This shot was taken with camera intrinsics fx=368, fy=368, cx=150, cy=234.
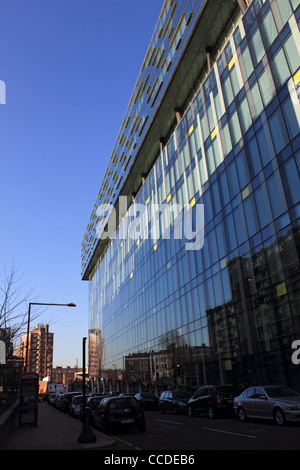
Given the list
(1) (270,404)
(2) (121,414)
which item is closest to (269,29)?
(1) (270,404)

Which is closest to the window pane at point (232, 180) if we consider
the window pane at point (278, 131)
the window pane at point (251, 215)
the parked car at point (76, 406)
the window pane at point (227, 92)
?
the window pane at point (251, 215)

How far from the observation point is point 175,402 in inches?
888

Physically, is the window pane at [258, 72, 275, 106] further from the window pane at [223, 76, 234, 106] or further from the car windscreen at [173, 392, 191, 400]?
the car windscreen at [173, 392, 191, 400]

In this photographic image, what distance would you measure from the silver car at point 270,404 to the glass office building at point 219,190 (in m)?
4.52

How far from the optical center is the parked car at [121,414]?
44.8 ft

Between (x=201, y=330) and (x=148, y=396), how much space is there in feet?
22.0

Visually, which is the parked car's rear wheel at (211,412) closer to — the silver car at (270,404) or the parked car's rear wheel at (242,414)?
the silver car at (270,404)

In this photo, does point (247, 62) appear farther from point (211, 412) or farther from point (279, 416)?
point (211, 412)

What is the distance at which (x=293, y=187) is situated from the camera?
18938 mm

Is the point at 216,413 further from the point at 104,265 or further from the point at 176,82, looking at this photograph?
the point at 104,265

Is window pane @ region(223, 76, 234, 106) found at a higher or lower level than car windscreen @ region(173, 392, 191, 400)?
higher

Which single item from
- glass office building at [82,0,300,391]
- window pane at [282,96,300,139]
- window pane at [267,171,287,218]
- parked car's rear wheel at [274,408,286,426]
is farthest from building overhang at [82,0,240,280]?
parked car's rear wheel at [274,408,286,426]

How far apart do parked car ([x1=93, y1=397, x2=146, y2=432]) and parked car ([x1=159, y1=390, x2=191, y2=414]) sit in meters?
8.61

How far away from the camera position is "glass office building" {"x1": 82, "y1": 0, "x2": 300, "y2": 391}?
19.9 meters
